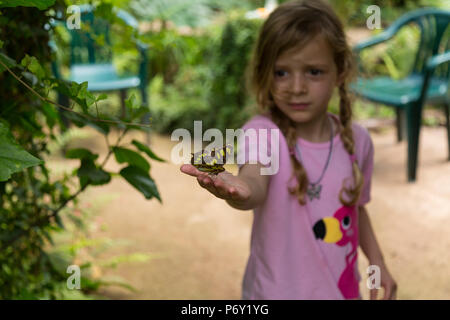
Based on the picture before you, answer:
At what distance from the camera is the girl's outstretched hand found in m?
0.91

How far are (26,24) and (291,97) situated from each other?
0.78 meters

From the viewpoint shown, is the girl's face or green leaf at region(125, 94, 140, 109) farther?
the girl's face

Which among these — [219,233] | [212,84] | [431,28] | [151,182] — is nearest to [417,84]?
[431,28]

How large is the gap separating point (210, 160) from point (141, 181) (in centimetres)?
35

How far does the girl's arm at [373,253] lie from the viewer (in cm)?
165

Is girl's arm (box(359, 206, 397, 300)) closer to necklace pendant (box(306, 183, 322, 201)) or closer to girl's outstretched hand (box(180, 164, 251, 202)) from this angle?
necklace pendant (box(306, 183, 322, 201))

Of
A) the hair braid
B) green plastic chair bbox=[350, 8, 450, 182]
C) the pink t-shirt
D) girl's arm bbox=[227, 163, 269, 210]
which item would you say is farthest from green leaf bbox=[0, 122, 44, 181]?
green plastic chair bbox=[350, 8, 450, 182]

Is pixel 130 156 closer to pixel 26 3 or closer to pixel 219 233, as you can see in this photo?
pixel 26 3

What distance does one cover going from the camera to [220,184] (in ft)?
3.15

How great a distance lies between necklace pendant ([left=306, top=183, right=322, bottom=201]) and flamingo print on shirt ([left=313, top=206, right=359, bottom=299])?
0.08 meters

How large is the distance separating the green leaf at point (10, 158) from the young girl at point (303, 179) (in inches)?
31.3

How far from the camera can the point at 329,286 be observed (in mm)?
1528
